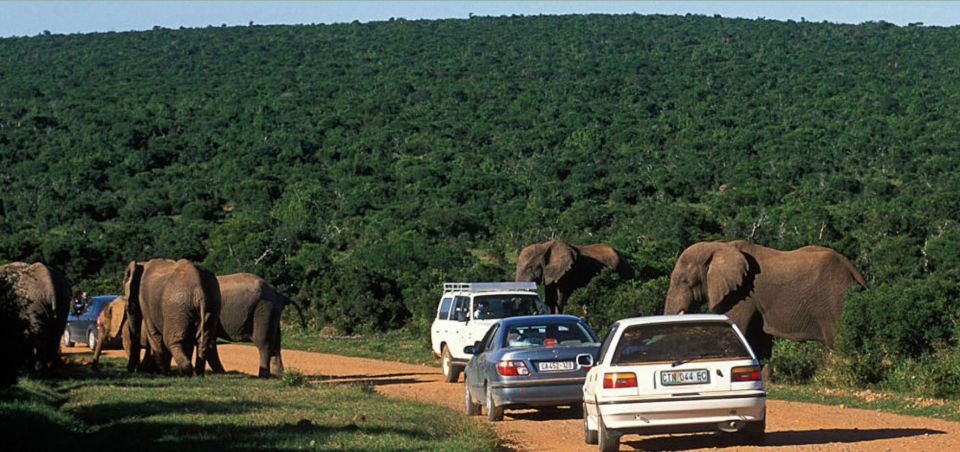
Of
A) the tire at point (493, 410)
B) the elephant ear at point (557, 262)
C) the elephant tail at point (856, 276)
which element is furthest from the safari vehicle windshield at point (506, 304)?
the elephant ear at point (557, 262)

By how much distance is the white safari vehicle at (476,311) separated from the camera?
76.9ft

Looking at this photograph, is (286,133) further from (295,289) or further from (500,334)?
(500,334)

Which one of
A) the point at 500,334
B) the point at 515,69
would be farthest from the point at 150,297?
the point at 515,69

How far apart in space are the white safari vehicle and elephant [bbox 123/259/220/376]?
374 centimetres

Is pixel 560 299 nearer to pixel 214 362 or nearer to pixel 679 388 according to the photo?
pixel 214 362

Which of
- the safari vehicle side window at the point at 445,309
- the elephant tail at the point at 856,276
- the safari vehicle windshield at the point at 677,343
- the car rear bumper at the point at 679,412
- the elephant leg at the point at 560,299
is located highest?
the safari vehicle windshield at the point at 677,343

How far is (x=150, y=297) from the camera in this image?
80.5ft

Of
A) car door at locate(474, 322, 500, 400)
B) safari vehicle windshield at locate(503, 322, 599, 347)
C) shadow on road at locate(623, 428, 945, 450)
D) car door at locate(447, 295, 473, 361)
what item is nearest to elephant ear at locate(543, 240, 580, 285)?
car door at locate(447, 295, 473, 361)

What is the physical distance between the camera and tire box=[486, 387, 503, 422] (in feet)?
56.3

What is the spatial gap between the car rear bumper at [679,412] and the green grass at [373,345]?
1595 centimetres

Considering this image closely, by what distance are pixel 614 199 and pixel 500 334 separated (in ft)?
184

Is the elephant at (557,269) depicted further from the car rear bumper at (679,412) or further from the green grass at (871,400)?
the car rear bumper at (679,412)

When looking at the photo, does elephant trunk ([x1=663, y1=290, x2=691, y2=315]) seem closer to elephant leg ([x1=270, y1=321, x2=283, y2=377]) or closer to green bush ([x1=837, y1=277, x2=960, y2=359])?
green bush ([x1=837, y1=277, x2=960, y2=359])

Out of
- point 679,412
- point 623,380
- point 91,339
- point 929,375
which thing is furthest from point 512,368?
point 91,339
